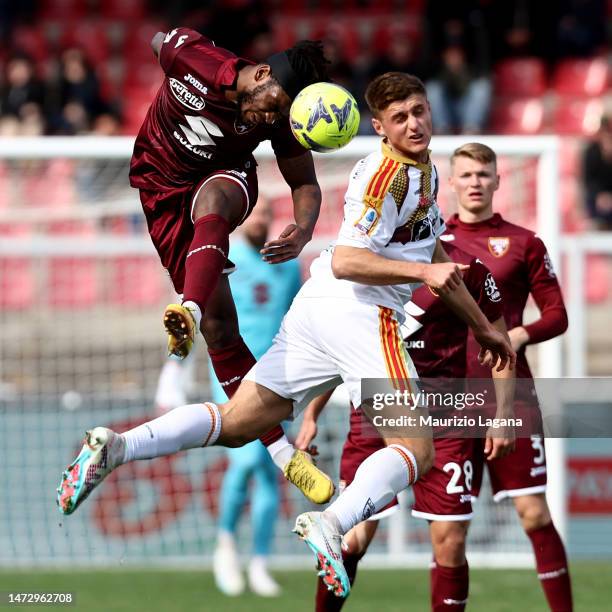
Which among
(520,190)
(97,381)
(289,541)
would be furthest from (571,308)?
(97,381)

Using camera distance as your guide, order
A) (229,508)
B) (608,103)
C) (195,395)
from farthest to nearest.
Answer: (608,103) → (195,395) → (229,508)

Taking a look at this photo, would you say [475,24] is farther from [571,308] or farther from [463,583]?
[463,583]

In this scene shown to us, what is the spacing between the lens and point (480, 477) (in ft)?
22.0

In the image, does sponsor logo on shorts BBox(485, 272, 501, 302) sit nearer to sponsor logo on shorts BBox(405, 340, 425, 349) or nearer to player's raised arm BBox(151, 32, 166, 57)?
sponsor logo on shorts BBox(405, 340, 425, 349)

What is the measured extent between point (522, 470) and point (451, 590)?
77 centimetres

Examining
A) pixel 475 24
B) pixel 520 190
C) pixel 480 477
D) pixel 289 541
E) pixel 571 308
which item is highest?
pixel 475 24

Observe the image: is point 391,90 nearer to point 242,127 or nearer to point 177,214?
point 242,127

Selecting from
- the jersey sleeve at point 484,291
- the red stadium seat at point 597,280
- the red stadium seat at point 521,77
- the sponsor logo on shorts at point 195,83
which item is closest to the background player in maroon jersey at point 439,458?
the jersey sleeve at point 484,291

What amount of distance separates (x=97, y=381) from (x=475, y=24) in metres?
8.21

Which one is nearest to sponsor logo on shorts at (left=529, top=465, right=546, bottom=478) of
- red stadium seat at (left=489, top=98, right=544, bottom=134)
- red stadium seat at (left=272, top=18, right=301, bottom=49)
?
red stadium seat at (left=489, top=98, right=544, bottom=134)

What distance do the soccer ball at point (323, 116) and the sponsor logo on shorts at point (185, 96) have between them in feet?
1.66

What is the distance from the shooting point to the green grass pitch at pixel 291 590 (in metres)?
8.03
